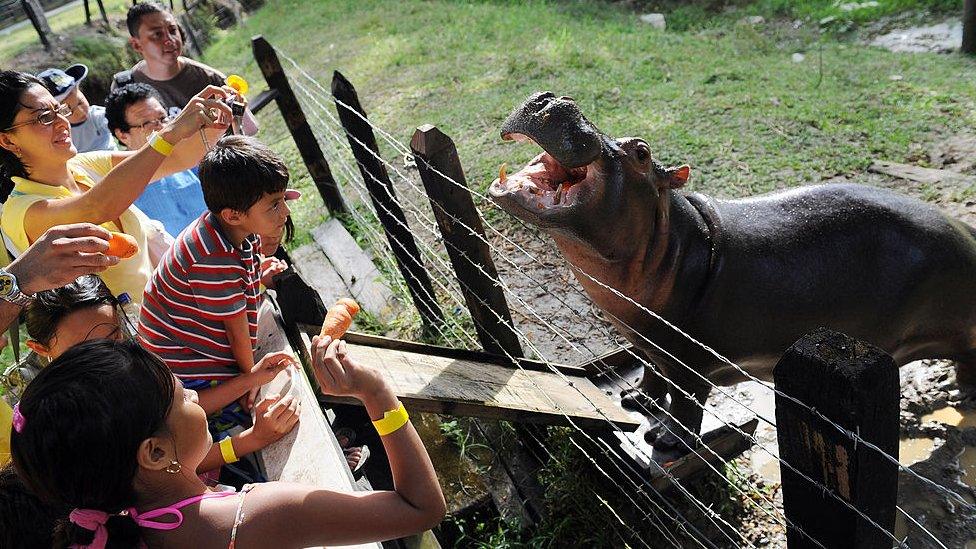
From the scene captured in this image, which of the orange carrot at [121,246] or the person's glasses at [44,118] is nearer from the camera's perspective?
the orange carrot at [121,246]

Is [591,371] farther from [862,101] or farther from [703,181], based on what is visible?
[862,101]

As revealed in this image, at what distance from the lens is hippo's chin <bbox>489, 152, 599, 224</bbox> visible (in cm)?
257

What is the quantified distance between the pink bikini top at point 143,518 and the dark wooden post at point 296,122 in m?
4.36

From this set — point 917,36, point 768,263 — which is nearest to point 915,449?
point 768,263

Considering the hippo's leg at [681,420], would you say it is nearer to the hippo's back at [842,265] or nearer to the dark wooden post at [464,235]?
the hippo's back at [842,265]

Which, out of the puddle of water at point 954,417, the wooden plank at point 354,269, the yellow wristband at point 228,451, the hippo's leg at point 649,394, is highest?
the yellow wristband at point 228,451

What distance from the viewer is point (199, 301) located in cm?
256

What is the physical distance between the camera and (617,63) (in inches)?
320

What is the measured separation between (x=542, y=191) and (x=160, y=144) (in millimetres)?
1455

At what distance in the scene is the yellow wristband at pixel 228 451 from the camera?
2.25 metres

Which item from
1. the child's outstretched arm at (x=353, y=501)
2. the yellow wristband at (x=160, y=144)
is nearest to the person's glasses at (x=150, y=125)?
the yellow wristband at (x=160, y=144)

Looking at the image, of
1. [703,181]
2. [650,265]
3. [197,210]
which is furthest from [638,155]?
[703,181]

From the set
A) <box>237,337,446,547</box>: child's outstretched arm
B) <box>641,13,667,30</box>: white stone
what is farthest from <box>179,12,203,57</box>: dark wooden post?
<box>237,337,446,547</box>: child's outstretched arm

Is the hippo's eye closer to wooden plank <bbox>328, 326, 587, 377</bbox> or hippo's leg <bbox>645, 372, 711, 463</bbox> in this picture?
wooden plank <bbox>328, 326, 587, 377</bbox>
